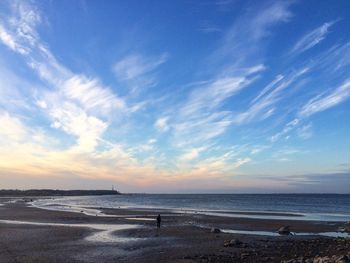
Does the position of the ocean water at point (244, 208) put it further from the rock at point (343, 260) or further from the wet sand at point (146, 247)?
the rock at point (343, 260)

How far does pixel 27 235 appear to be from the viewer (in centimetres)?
3416

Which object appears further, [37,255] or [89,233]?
[89,233]

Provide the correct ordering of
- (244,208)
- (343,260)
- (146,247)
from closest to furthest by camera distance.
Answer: (343,260) < (146,247) < (244,208)

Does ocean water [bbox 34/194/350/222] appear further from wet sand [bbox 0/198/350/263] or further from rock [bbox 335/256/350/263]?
rock [bbox 335/256/350/263]

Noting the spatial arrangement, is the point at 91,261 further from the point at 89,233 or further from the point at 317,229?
the point at 317,229

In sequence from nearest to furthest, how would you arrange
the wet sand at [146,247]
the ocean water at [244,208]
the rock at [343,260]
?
the rock at [343,260]
the wet sand at [146,247]
the ocean water at [244,208]

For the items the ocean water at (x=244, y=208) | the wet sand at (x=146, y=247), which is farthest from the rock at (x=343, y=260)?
the ocean water at (x=244, y=208)

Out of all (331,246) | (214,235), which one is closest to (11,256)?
(214,235)

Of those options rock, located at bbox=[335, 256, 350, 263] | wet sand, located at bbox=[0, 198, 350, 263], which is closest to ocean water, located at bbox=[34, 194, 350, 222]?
wet sand, located at bbox=[0, 198, 350, 263]

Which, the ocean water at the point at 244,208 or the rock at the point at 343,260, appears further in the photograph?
the ocean water at the point at 244,208

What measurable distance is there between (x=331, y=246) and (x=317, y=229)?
15287 mm

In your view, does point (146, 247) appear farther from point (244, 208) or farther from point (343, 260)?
point (244, 208)

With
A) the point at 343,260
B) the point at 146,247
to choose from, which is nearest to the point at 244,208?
the point at 146,247

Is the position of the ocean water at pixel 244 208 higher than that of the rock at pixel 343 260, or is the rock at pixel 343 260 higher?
the ocean water at pixel 244 208
